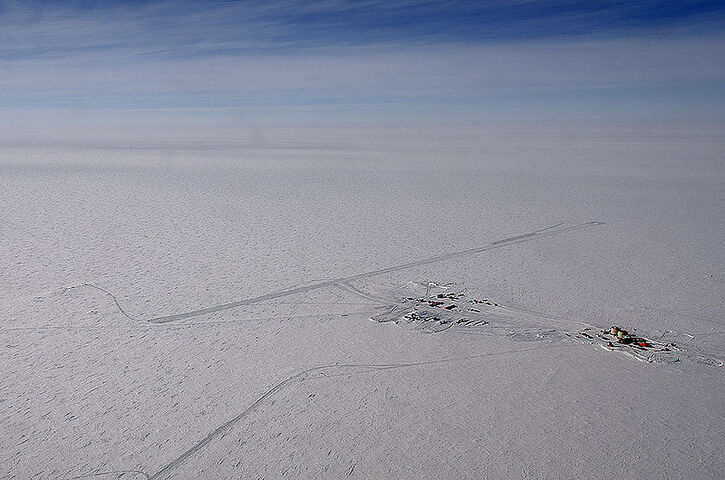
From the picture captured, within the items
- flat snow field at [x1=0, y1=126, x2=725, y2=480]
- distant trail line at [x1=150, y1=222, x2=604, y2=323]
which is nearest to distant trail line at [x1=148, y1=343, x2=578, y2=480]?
flat snow field at [x1=0, y1=126, x2=725, y2=480]

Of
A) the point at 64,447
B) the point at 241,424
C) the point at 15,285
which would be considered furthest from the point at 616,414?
the point at 15,285

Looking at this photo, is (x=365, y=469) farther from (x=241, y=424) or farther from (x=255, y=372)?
(x=255, y=372)

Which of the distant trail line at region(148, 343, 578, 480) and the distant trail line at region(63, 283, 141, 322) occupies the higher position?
the distant trail line at region(148, 343, 578, 480)

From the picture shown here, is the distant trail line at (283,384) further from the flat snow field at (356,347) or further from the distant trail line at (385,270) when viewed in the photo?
the distant trail line at (385,270)

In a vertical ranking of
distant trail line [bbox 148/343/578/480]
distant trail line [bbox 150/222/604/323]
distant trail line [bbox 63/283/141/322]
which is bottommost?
distant trail line [bbox 150/222/604/323]

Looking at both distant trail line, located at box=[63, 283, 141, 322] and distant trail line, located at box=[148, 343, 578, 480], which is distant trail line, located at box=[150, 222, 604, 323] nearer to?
distant trail line, located at box=[63, 283, 141, 322]

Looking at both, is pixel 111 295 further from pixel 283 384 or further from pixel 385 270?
pixel 385 270

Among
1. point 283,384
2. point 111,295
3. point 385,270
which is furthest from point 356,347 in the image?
point 111,295
